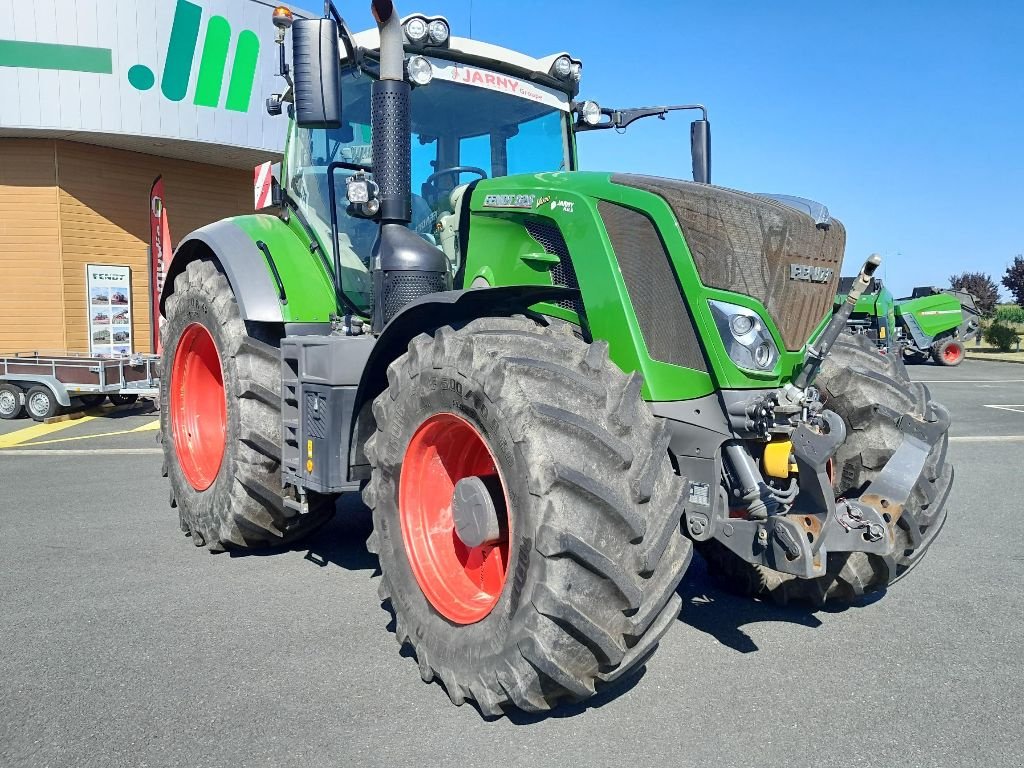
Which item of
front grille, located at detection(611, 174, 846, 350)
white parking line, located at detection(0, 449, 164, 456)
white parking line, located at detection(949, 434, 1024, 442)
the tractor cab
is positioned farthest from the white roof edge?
white parking line, located at detection(949, 434, 1024, 442)

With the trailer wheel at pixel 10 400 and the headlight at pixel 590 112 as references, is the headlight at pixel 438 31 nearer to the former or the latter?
the headlight at pixel 590 112

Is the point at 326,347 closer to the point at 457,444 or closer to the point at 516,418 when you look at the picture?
the point at 457,444

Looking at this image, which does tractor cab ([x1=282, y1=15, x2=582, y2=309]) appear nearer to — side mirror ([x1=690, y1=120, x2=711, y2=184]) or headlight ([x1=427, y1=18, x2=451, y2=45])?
headlight ([x1=427, y1=18, x2=451, y2=45])

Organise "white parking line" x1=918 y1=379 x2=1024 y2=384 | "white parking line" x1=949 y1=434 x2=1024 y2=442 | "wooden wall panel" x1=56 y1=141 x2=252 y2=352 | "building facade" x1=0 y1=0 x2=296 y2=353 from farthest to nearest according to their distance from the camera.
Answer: "white parking line" x1=918 y1=379 x2=1024 y2=384 → "wooden wall panel" x1=56 y1=141 x2=252 y2=352 → "building facade" x1=0 y1=0 x2=296 y2=353 → "white parking line" x1=949 y1=434 x2=1024 y2=442

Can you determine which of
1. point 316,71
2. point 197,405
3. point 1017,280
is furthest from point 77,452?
point 1017,280

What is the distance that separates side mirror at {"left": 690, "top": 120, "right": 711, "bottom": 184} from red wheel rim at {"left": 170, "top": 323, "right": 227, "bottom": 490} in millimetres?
3082

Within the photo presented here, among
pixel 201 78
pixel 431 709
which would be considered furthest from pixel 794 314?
pixel 201 78

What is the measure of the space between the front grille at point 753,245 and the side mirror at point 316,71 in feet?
3.83

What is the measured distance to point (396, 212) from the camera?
393 centimetres

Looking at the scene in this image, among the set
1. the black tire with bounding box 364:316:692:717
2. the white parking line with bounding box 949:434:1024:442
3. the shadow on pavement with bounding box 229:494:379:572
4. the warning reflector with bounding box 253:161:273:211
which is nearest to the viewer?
the black tire with bounding box 364:316:692:717

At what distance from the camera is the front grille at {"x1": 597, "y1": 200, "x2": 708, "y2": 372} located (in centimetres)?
312

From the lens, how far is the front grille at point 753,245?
310cm

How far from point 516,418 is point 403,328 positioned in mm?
972

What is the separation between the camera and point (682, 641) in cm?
369
